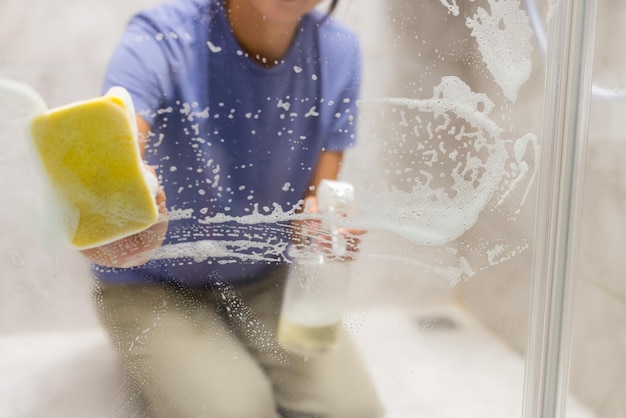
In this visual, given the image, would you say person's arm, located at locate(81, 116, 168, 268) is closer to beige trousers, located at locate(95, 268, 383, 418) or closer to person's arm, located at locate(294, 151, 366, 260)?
beige trousers, located at locate(95, 268, 383, 418)

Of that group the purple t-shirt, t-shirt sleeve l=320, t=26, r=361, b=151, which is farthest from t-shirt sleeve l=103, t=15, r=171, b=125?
t-shirt sleeve l=320, t=26, r=361, b=151

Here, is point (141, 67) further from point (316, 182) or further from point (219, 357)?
point (219, 357)

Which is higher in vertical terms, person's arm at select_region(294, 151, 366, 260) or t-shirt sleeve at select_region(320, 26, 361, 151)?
t-shirt sleeve at select_region(320, 26, 361, 151)

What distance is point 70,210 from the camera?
1.81ft

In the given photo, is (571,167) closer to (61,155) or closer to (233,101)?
(233,101)

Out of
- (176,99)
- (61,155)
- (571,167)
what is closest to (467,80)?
(571,167)

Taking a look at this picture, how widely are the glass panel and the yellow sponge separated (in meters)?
0.02

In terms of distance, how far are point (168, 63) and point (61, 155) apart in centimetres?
14

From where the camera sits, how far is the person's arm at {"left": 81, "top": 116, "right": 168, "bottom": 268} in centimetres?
57

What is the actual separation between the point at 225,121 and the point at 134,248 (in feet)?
0.55

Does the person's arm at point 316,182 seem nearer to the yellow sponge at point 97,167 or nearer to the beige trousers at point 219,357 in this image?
the beige trousers at point 219,357

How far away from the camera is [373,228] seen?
620mm

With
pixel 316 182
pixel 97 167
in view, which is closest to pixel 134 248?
pixel 97 167

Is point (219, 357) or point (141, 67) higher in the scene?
point (141, 67)
